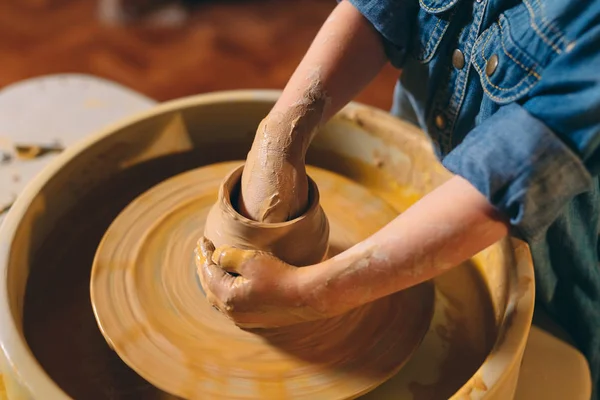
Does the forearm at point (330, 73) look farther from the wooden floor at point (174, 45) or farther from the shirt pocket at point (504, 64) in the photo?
the wooden floor at point (174, 45)

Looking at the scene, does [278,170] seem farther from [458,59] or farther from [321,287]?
[458,59]

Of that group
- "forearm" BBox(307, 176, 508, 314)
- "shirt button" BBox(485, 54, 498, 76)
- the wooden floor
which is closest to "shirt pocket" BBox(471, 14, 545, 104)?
"shirt button" BBox(485, 54, 498, 76)

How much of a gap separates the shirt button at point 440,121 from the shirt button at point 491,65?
0.19 metres

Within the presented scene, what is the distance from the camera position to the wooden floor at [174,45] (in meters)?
2.58

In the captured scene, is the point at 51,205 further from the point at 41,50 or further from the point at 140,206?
the point at 41,50

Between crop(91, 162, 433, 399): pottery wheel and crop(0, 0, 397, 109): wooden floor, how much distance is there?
1523mm

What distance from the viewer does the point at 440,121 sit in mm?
1071

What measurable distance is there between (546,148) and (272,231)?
37 cm

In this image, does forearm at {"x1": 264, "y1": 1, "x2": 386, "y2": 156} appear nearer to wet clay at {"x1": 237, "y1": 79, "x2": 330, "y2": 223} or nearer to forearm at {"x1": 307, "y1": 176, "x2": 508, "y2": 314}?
wet clay at {"x1": 237, "y1": 79, "x2": 330, "y2": 223}

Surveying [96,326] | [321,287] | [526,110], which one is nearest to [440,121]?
[526,110]

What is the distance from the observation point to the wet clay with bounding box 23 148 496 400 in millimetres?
962

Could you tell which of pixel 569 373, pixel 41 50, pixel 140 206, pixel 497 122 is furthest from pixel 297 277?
pixel 41 50

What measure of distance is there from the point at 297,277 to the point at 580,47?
0.44 meters

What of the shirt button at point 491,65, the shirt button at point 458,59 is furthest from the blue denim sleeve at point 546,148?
the shirt button at point 458,59
